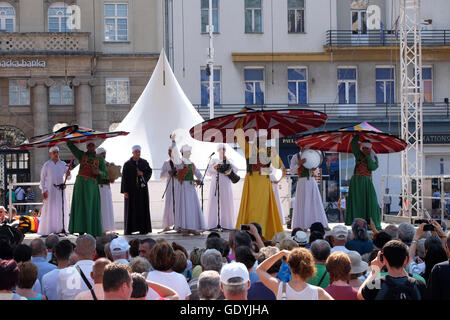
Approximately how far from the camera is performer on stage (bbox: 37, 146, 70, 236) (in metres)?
13.1

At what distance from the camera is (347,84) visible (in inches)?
1202

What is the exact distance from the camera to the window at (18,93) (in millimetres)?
28938

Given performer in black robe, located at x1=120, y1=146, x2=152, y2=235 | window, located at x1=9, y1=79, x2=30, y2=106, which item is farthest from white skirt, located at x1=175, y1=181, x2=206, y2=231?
window, located at x1=9, y1=79, x2=30, y2=106

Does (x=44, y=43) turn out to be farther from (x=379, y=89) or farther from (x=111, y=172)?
(x=111, y=172)

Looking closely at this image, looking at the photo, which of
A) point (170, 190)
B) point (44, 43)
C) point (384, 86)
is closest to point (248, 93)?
point (384, 86)

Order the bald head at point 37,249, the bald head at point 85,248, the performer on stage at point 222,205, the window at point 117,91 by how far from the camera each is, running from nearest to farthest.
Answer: the bald head at point 85,248 < the bald head at point 37,249 < the performer on stage at point 222,205 < the window at point 117,91

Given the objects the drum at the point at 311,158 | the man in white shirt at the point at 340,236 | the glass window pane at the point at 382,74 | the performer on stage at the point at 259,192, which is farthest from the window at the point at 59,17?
the man in white shirt at the point at 340,236

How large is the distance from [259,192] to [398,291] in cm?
693

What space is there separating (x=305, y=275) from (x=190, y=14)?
83.6 ft

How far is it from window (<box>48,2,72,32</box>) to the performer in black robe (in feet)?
56.4

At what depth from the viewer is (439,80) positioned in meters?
30.5

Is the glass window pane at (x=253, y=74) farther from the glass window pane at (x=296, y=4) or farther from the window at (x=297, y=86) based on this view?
the glass window pane at (x=296, y=4)

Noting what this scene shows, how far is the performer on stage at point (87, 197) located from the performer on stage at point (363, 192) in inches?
166

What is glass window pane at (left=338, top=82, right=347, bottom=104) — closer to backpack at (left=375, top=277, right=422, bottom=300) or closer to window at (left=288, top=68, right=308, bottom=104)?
window at (left=288, top=68, right=308, bottom=104)
